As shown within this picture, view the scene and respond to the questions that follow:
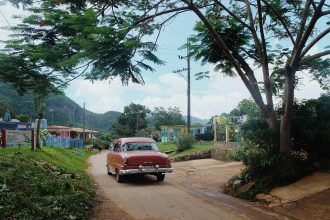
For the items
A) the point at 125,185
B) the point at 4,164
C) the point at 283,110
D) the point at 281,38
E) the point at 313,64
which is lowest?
the point at 125,185

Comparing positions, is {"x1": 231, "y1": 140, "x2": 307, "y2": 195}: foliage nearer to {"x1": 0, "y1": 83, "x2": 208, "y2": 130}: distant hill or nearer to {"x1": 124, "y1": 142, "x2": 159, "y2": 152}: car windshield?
{"x1": 124, "y1": 142, "x2": 159, "y2": 152}: car windshield

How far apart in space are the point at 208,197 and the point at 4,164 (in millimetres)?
6110

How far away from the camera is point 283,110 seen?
471 inches

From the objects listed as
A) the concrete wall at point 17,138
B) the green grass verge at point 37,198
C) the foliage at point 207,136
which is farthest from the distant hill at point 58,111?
the green grass verge at point 37,198

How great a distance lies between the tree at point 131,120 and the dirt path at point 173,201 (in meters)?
65.2

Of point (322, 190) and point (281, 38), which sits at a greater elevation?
point (281, 38)

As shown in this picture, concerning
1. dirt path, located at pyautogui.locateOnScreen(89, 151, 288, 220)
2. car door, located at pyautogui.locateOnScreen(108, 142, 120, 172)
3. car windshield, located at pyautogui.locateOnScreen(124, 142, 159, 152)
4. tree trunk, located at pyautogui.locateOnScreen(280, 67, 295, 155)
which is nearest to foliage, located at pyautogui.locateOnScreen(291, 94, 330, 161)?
tree trunk, located at pyautogui.locateOnScreen(280, 67, 295, 155)

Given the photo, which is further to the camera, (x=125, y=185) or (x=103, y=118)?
(x=103, y=118)

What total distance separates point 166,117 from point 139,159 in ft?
244

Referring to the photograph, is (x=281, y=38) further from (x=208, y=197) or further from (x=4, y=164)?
(x=4, y=164)

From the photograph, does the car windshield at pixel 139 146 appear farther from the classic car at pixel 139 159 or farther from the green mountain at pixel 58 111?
the green mountain at pixel 58 111

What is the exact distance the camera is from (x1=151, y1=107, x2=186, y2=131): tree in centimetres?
8875

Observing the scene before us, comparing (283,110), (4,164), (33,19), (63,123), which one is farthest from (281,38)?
(63,123)

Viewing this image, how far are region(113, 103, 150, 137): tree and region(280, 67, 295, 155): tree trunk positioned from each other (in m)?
69.2
